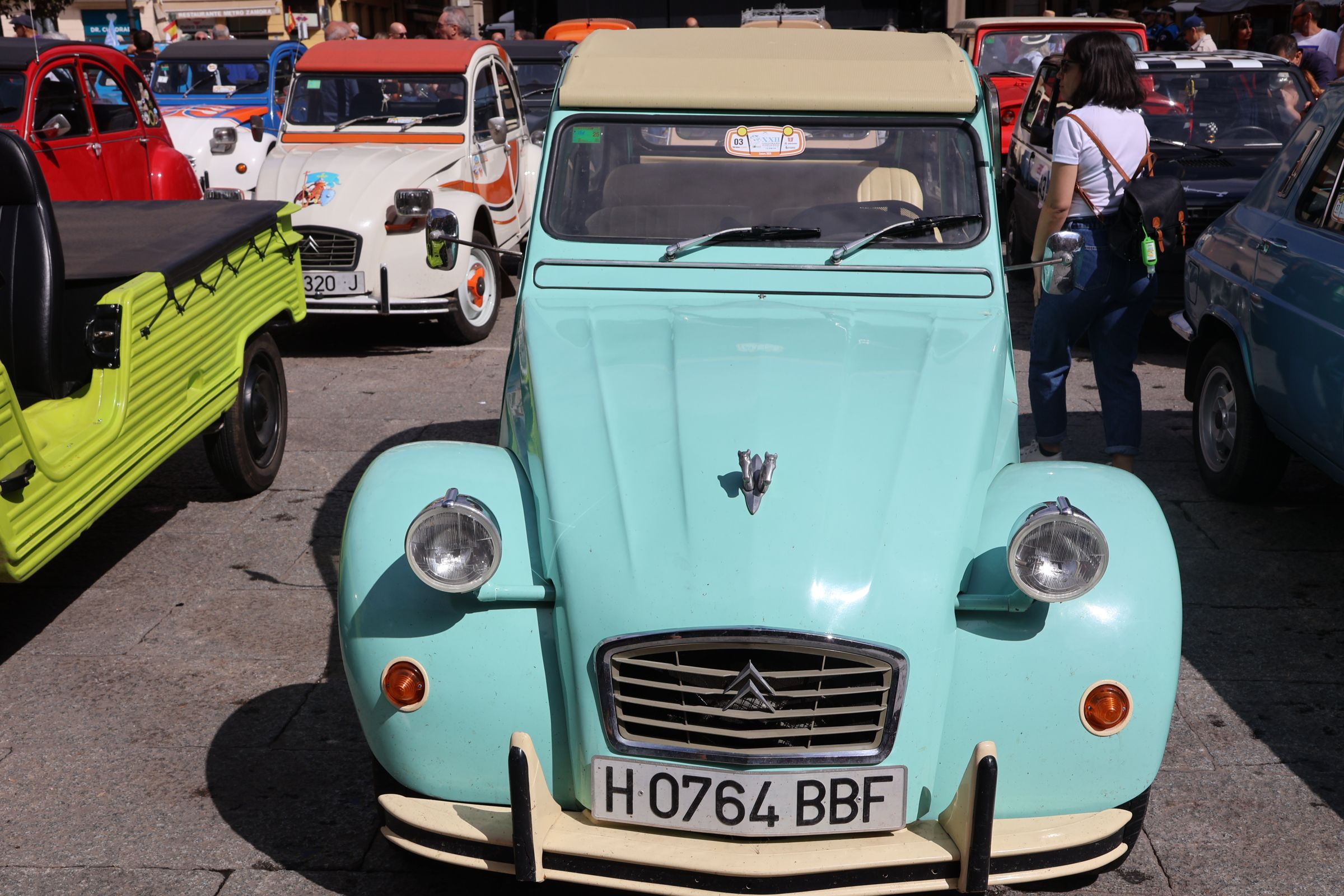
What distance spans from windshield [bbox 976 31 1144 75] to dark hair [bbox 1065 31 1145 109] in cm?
904

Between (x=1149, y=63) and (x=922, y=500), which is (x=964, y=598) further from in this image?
(x=1149, y=63)

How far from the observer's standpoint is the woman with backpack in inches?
215

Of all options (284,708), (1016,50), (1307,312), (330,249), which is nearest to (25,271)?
(284,708)

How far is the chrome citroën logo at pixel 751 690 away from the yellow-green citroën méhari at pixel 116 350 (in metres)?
2.54

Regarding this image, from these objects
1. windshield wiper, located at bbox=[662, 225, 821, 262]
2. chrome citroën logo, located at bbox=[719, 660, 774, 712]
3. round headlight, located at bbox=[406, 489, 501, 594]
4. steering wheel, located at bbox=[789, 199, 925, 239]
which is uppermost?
steering wheel, located at bbox=[789, 199, 925, 239]

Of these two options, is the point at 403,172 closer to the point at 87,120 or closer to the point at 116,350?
the point at 87,120

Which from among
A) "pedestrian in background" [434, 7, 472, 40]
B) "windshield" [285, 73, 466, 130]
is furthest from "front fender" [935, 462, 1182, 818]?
"pedestrian in background" [434, 7, 472, 40]

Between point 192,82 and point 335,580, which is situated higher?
point 192,82

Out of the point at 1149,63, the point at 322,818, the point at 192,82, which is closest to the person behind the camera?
the point at 322,818

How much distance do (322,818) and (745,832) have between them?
1484 mm

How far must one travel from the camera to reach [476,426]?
7176 millimetres

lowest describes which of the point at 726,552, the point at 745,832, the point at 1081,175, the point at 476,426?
the point at 476,426

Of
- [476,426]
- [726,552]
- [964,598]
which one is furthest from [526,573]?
[476,426]

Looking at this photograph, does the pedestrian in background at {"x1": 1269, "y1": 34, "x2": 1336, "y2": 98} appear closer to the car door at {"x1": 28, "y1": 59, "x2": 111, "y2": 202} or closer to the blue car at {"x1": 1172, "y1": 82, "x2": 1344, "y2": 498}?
the blue car at {"x1": 1172, "y1": 82, "x2": 1344, "y2": 498}
